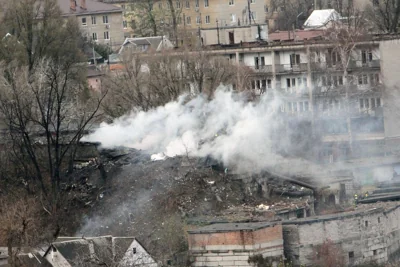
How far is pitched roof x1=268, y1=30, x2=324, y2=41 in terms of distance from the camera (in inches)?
2805

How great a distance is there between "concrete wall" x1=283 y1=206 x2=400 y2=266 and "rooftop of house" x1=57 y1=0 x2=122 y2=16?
1704 inches

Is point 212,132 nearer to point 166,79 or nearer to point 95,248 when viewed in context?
point 95,248

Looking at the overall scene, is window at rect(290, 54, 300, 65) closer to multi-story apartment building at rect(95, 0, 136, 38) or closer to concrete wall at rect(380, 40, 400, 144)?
concrete wall at rect(380, 40, 400, 144)

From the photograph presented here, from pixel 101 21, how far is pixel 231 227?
1857 inches

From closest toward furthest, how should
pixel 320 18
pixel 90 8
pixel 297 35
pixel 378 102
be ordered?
pixel 378 102 < pixel 297 35 < pixel 320 18 < pixel 90 8

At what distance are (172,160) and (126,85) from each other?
12.3 meters

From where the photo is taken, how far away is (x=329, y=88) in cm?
6656

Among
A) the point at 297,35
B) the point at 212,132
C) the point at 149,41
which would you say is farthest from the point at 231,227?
the point at 149,41

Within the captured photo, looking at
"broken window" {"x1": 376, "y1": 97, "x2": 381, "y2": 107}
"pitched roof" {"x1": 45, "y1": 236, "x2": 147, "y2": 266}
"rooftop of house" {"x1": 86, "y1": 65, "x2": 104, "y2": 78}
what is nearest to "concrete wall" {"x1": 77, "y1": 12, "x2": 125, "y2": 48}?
"rooftop of house" {"x1": 86, "y1": 65, "x2": 104, "y2": 78}

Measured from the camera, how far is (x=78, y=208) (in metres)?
51.9

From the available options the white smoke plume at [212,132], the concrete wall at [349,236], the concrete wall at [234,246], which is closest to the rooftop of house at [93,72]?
the white smoke plume at [212,132]

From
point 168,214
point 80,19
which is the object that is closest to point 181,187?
point 168,214

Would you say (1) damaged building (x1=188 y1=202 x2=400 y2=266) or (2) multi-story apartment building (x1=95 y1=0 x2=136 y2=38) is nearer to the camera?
(1) damaged building (x1=188 y1=202 x2=400 y2=266)

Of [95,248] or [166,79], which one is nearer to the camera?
[95,248]
